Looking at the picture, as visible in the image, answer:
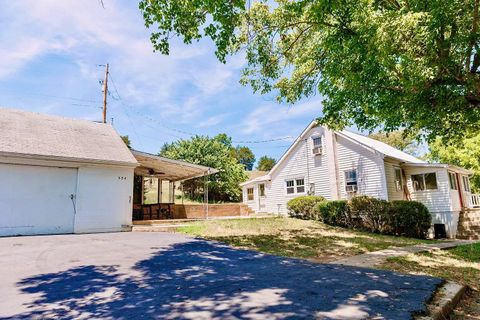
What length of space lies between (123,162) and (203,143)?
20.6 m

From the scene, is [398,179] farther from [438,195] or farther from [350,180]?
[350,180]

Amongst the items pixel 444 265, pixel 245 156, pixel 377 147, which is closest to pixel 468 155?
pixel 377 147

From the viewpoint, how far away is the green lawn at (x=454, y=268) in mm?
4035

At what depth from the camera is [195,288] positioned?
4.39 m

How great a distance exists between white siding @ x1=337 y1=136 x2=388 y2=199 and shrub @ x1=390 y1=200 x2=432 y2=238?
3.13m

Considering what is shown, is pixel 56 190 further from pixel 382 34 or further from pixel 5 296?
pixel 382 34

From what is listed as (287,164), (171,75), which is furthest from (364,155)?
(171,75)

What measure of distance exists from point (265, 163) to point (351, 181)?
121 feet

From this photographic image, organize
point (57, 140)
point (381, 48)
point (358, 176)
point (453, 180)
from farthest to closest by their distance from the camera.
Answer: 1. point (453, 180)
2. point (358, 176)
3. point (57, 140)
4. point (381, 48)

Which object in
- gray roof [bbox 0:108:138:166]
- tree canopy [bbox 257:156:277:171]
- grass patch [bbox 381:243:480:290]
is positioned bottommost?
grass patch [bbox 381:243:480:290]

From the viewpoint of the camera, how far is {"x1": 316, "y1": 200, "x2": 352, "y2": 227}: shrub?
52.5ft

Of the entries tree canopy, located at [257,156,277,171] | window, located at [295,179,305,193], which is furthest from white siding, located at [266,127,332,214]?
tree canopy, located at [257,156,277,171]

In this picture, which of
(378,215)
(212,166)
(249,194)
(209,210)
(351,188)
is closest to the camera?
(378,215)

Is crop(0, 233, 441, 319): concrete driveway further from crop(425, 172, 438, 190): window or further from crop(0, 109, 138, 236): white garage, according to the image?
crop(425, 172, 438, 190): window
